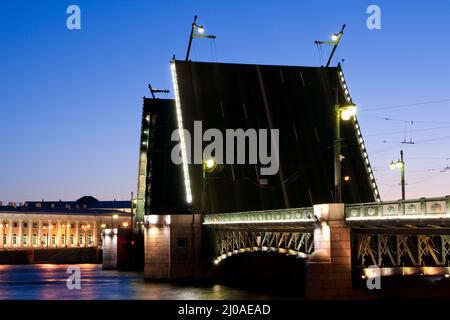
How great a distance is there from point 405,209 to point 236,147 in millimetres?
25746

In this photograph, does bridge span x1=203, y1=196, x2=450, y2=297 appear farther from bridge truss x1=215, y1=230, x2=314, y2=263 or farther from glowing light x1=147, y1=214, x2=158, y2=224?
glowing light x1=147, y1=214, x2=158, y2=224

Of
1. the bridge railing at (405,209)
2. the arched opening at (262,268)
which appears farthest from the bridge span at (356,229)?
the arched opening at (262,268)

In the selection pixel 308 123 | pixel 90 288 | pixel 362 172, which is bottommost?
pixel 90 288

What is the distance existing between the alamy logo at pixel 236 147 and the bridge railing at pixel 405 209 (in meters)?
21.2

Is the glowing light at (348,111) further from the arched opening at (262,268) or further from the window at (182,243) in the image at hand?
the arched opening at (262,268)

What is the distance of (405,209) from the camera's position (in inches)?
765

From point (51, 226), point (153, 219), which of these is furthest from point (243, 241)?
point (51, 226)

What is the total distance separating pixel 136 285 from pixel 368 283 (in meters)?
16.8

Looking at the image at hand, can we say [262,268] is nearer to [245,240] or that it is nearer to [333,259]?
[245,240]

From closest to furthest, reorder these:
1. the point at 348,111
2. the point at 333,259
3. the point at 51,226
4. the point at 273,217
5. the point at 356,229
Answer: the point at 348,111, the point at 333,259, the point at 356,229, the point at 273,217, the point at 51,226
